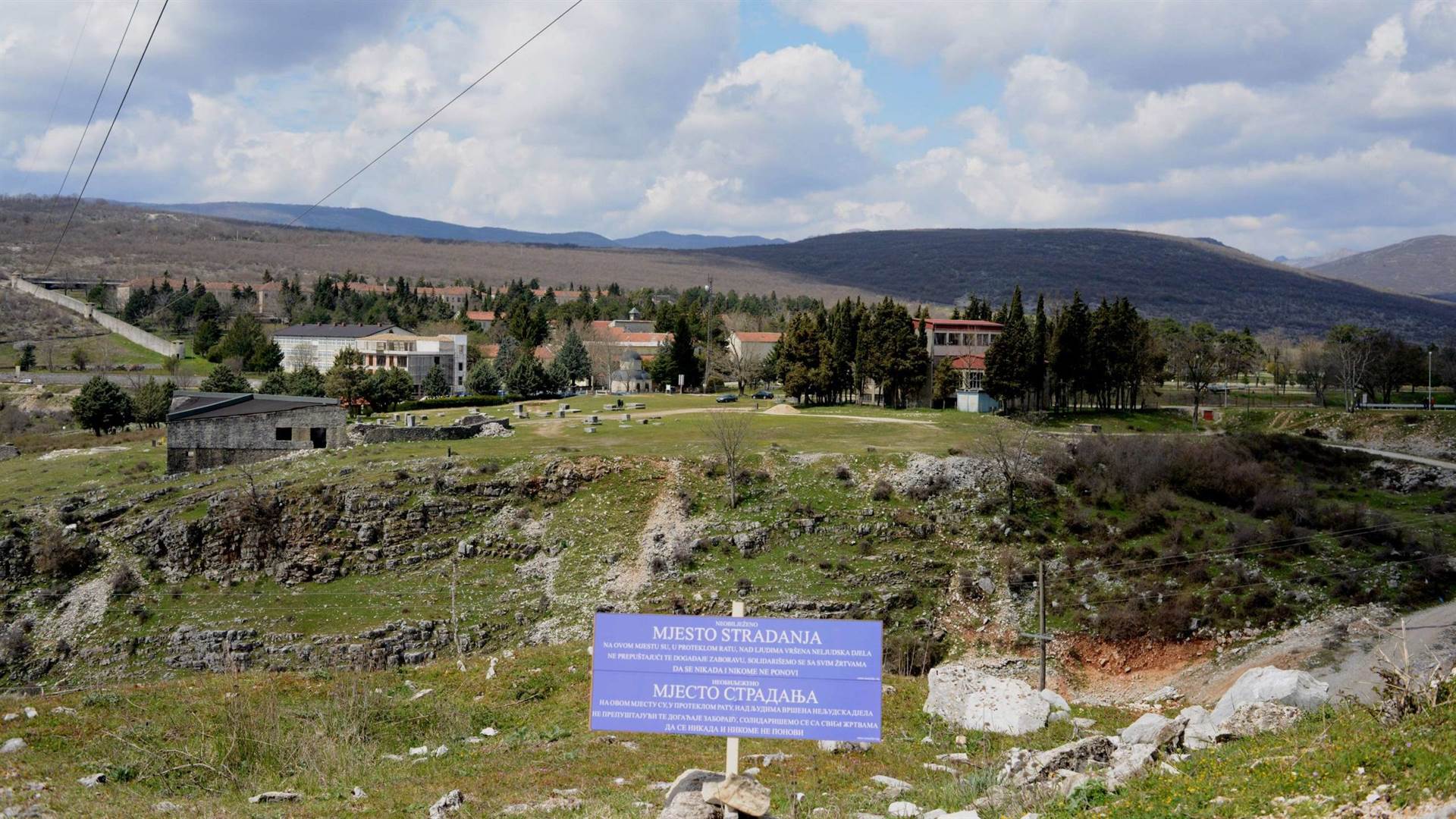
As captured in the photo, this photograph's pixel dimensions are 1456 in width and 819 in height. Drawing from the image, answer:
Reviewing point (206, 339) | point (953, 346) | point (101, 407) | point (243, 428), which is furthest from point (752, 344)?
point (206, 339)

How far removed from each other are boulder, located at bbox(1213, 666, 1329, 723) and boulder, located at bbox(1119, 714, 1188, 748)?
82cm

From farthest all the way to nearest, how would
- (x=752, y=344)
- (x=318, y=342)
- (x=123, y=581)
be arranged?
(x=318, y=342) < (x=752, y=344) < (x=123, y=581)

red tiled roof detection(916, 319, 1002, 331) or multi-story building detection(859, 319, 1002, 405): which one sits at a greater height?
red tiled roof detection(916, 319, 1002, 331)

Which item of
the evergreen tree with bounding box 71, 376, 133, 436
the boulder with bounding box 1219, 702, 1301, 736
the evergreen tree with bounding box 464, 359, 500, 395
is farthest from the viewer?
the evergreen tree with bounding box 464, 359, 500, 395

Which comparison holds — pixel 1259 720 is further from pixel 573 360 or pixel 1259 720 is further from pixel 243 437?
pixel 573 360

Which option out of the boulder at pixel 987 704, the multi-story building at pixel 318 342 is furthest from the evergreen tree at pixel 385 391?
the boulder at pixel 987 704

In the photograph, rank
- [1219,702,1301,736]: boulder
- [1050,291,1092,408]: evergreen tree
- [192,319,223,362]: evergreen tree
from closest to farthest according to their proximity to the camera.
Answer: [1219,702,1301,736]: boulder → [1050,291,1092,408]: evergreen tree → [192,319,223,362]: evergreen tree

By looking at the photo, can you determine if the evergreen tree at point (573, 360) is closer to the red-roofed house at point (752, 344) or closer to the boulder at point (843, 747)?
the red-roofed house at point (752, 344)

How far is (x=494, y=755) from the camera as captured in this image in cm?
1386

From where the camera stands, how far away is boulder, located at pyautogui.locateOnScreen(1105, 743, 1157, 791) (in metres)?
10.3

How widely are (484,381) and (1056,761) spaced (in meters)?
74.8

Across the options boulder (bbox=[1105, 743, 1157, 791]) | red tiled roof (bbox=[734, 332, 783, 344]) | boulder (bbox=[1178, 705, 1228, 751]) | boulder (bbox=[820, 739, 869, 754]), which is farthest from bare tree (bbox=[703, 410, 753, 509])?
red tiled roof (bbox=[734, 332, 783, 344])

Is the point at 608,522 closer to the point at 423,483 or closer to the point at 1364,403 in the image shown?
the point at 423,483

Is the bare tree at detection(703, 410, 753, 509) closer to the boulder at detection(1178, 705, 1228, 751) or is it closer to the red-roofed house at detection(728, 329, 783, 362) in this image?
the boulder at detection(1178, 705, 1228, 751)
